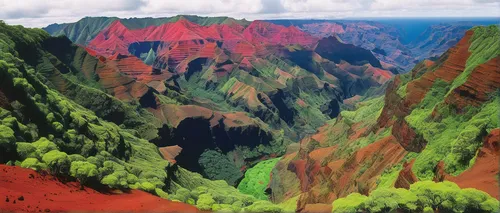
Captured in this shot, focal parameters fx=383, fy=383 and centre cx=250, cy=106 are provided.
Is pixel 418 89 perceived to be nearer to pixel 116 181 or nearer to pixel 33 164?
pixel 116 181

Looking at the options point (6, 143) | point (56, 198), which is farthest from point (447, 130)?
point (6, 143)

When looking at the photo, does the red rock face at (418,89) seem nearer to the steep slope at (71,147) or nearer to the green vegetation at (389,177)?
the green vegetation at (389,177)

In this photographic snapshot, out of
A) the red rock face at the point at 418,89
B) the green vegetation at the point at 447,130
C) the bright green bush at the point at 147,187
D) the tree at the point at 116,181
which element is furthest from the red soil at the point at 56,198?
the red rock face at the point at 418,89

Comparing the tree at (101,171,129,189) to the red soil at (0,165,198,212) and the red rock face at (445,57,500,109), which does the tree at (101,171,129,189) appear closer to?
the red soil at (0,165,198,212)

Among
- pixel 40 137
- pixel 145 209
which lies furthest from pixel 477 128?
pixel 40 137

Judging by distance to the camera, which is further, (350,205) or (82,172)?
(82,172)

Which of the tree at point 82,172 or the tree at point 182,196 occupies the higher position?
the tree at point 82,172

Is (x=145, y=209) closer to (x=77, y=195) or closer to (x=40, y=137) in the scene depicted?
(x=77, y=195)
